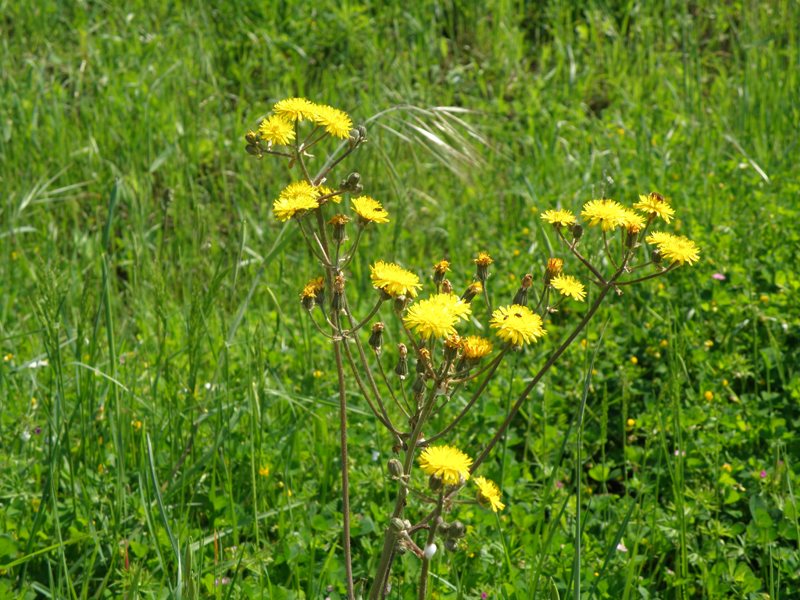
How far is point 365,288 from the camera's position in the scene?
10.7ft

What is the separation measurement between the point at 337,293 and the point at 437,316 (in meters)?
0.19

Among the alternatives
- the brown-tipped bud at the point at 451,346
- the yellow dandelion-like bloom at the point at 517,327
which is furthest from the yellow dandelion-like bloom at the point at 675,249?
the brown-tipped bud at the point at 451,346

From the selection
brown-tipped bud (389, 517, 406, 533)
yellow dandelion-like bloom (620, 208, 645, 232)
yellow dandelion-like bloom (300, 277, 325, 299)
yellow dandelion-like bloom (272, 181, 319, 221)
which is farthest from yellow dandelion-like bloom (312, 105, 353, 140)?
brown-tipped bud (389, 517, 406, 533)

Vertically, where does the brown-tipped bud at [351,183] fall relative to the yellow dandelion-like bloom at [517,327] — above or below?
above

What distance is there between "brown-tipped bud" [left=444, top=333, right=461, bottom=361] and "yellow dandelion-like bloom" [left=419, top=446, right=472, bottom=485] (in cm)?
14

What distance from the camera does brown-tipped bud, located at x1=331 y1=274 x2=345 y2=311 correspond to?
4.89 feet

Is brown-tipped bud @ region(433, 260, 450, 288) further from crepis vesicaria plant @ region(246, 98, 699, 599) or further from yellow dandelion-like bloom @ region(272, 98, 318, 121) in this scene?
yellow dandelion-like bloom @ region(272, 98, 318, 121)

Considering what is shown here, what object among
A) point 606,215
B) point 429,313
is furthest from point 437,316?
point 606,215

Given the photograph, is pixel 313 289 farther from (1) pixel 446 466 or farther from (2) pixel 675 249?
(2) pixel 675 249

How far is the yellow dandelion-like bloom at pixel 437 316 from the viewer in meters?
1.38

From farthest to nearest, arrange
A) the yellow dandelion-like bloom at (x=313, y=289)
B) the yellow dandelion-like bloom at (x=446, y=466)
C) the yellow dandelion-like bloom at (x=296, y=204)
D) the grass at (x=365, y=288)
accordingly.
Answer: the grass at (x=365, y=288) < the yellow dandelion-like bloom at (x=313, y=289) < the yellow dandelion-like bloom at (x=296, y=204) < the yellow dandelion-like bloom at (x=446, y=466)

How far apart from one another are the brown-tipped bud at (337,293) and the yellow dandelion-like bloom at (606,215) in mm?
396

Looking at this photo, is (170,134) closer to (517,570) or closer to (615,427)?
(615,427)

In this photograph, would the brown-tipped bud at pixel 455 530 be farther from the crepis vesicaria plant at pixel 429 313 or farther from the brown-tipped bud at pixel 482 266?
the brown-tipped bud at pixel 482 266
